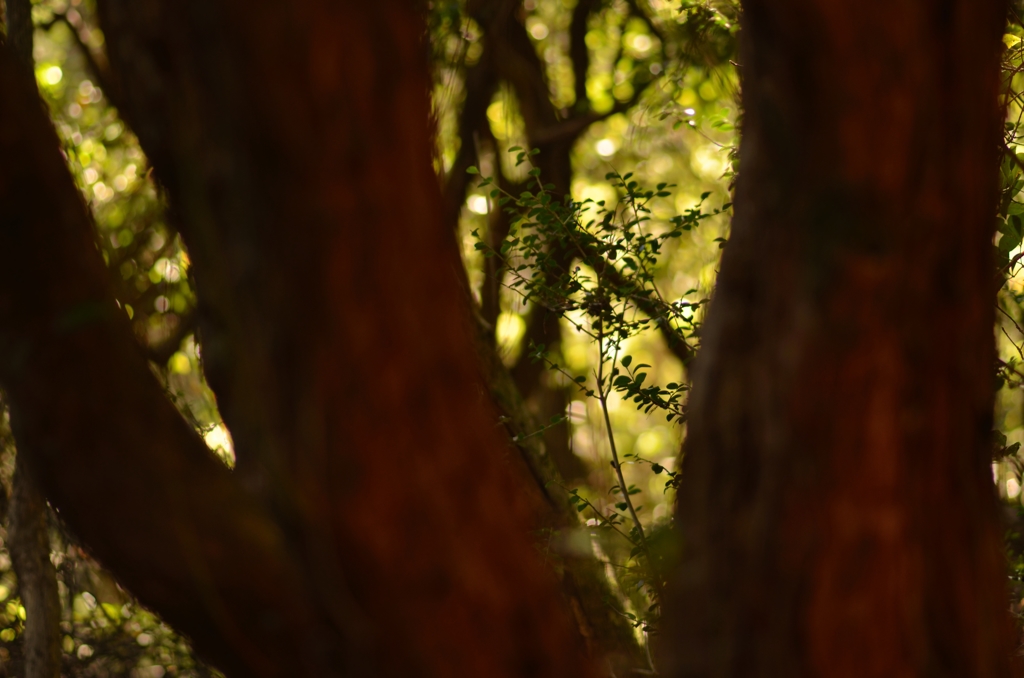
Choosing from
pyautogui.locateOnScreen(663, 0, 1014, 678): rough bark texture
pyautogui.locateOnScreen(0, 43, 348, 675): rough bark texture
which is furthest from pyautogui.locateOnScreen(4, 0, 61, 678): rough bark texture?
pyautogui.locateOnScreen(663, 0, 1014, 678): rough bark texture

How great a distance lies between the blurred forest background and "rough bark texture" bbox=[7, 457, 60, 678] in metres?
0.06

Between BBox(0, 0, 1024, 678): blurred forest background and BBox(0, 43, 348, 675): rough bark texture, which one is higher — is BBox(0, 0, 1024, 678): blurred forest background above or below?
above

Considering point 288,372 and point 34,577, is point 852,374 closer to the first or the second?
point 288,372

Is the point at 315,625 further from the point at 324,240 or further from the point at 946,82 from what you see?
the point at 946,82

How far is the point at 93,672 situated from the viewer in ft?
12.7

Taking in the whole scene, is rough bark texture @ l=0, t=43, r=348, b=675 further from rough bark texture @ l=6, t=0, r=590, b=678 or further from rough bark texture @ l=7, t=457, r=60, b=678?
rough bark texture @ l=7, t=457, r=60, b=678

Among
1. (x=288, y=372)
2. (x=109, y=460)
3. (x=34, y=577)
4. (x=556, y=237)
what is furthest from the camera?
(x=34, y=577)

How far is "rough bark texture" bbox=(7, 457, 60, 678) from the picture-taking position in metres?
2.76

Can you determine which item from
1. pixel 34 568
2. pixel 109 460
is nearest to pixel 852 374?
pixel 109 460

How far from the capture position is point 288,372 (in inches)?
40.3

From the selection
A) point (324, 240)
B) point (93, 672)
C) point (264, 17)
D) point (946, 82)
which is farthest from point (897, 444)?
point (93, 672)

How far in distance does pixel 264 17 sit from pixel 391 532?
1.93ft

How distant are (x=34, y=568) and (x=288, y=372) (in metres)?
2.25

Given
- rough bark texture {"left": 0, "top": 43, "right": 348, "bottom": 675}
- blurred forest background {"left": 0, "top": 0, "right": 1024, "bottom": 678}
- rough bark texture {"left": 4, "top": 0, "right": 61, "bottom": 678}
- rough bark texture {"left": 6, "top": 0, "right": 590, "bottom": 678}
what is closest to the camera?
rough bark texture {"left": 6, "top": 0, "right": 590, "bottom": 678}
